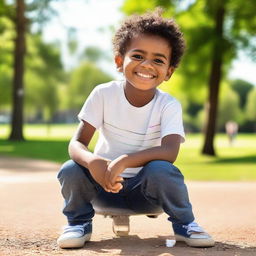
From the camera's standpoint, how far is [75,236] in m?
3.44

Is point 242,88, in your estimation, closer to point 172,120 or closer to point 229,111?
point 229,111

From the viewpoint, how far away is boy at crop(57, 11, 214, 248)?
341cm

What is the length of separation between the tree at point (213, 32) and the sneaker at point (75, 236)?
14103 mm

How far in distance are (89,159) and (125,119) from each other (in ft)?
1.63

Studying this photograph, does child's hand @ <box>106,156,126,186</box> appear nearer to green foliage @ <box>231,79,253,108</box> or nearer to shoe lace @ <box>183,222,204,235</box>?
shoe lace @ <box>183,222,204,235</box>

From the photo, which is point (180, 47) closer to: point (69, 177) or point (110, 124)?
point (110, 124)

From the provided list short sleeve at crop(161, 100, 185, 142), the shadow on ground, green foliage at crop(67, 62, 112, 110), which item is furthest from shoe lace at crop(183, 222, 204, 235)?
green foliage at crop(67, 62, 112, 110)

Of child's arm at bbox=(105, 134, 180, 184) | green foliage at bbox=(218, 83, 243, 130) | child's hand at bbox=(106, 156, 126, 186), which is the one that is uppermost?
child's arm at bbox=(105, 134, 180, 184)

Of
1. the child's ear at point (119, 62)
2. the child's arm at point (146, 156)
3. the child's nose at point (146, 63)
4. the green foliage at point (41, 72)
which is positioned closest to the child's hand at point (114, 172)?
the child's arm at point (146, 156)

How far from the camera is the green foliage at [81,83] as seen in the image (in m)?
63.9

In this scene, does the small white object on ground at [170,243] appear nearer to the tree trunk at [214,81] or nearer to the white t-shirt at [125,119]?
the white t-shirt at [125,119]

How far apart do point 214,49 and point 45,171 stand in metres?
8.30

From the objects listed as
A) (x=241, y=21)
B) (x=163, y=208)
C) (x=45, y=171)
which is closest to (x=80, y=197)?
(x=163, y=208)

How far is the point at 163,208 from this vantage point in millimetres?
3496
